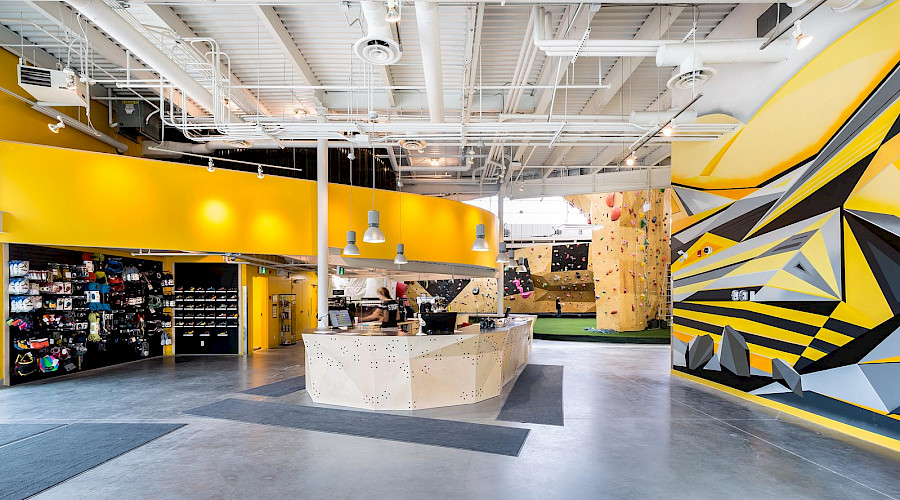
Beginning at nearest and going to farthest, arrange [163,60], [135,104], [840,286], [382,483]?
[382,483]
[840,286]
[163,60]
[135,104]

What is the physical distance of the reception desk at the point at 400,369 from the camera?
20.1 ft

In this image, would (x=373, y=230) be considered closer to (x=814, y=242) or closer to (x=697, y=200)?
(x=697, y=200)

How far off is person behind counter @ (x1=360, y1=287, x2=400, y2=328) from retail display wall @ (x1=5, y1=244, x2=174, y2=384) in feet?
18.2

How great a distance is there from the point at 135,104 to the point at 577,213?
704 inches

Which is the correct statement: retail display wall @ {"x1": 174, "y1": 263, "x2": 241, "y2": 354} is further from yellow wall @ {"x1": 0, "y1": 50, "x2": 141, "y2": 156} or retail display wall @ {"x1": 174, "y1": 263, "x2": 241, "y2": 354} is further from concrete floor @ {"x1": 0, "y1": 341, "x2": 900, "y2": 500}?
concrete floor @ {"x1": 0, "y1": 341, "x2": 900, "y2": 500}

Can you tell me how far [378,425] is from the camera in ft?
17.9

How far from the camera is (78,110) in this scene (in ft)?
30.2

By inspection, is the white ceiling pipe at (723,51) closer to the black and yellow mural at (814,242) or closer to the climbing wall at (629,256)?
the black and yellow mural at (814,242)

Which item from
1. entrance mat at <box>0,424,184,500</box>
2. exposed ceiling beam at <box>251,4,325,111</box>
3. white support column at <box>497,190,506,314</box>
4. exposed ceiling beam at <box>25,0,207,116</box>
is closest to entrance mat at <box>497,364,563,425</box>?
entrance mat at <box>0,424,184,500</box>

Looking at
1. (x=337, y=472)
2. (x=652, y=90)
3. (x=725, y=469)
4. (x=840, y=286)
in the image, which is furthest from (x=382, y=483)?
(x=652, y=90)

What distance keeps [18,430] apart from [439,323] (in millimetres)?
4985

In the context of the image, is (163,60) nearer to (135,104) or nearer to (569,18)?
(135,104)

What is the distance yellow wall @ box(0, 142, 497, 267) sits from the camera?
7.57 meters

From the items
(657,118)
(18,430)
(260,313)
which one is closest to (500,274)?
(260,313)
